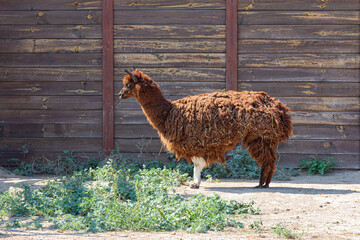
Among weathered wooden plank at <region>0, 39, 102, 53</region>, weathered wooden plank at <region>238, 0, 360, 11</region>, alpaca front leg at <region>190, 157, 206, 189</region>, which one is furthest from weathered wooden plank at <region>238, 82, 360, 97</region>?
weathered wooden plank at <region>0, 39, 102, 53</region>

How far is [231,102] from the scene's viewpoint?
639cm

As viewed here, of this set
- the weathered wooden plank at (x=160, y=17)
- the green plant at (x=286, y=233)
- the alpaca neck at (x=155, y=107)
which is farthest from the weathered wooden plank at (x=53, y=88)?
the green plant at (x=286, y=233)

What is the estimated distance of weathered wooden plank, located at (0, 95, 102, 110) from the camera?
8445 millimetres

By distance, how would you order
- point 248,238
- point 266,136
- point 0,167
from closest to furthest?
point 248,238
point 266,136
point 0,167

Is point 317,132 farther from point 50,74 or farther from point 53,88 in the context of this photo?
point 50,74

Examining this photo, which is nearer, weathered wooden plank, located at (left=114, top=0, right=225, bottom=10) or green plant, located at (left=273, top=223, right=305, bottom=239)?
green plant, located at (left=273, top=223, right=305, bottom=239)

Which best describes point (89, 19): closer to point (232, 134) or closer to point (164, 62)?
point (164, 62)

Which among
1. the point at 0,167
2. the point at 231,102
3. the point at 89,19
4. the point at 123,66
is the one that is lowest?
the point at 0,167

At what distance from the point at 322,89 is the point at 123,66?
3717mm

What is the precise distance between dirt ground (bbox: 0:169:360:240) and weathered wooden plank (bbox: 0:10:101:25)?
286 centimetres

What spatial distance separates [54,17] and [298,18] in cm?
455

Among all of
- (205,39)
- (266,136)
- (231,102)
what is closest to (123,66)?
(205,39)

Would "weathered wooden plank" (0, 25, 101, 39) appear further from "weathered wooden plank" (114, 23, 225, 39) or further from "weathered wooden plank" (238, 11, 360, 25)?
"weathered wooden plank" (238, 11, 360, 25)

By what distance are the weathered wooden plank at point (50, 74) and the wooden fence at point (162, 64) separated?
0.06 ft
